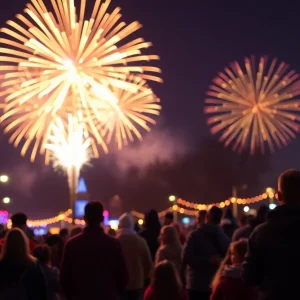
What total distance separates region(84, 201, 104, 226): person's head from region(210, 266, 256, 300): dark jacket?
1.37 meters

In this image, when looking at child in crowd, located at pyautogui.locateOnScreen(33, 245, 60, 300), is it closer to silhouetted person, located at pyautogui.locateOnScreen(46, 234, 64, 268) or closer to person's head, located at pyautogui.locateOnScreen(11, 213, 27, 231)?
person's head, located at pyautogui.locateOnScreen(11, 213, 27, 231)

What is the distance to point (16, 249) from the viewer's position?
6.61 m

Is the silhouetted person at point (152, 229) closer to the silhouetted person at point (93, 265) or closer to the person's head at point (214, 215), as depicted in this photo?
the person's head at point (214, 215)

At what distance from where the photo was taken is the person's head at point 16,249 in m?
6.61

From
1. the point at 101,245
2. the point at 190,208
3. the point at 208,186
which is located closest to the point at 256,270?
the point at 101,245

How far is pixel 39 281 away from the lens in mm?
6652

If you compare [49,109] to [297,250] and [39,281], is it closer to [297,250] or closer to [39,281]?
[39,281]

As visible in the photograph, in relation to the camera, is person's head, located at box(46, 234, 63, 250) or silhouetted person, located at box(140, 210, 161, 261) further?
silhouetted person, located at box(140, 210, 161, 261)

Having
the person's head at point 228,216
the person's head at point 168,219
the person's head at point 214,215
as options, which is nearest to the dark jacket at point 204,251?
the person's head at point 214,215

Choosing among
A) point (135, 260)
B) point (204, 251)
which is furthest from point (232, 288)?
point (135, 260)

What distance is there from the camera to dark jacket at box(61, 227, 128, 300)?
22.6ft

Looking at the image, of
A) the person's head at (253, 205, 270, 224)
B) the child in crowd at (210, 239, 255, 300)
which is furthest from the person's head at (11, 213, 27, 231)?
the child in crowd at (210, 239, 255, 300)

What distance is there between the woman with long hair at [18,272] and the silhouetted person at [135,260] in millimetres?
2962

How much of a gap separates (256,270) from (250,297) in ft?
5.66
